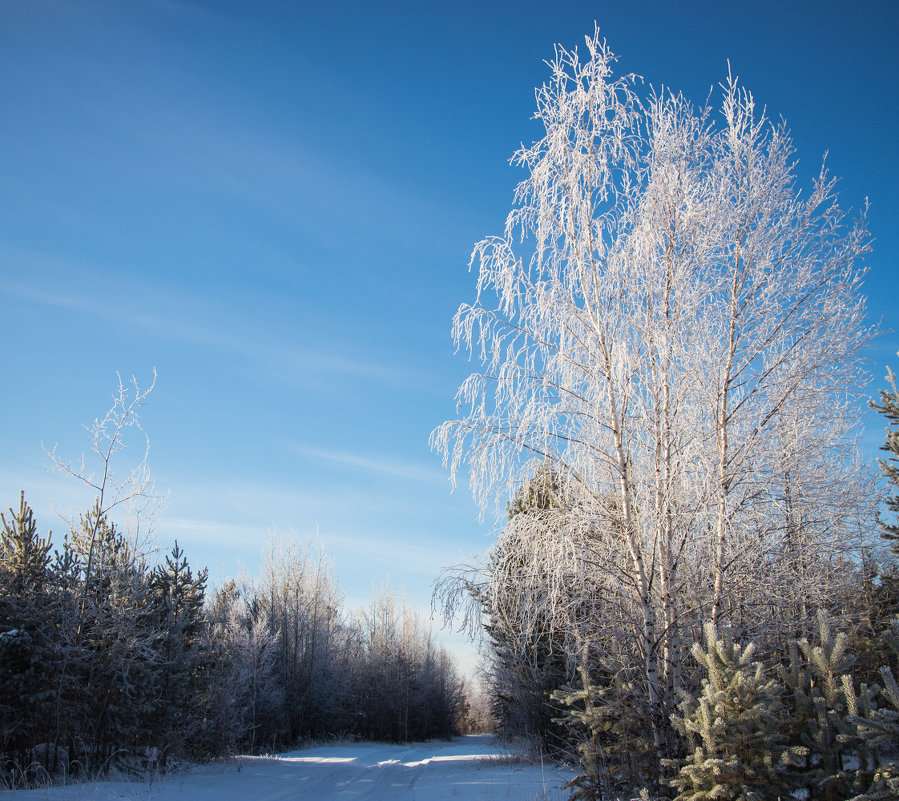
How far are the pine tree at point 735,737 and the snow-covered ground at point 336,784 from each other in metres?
3.53

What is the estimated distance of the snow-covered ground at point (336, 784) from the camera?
924cm

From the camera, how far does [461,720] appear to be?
56781mm

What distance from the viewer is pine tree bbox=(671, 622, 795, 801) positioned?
4.52 metres

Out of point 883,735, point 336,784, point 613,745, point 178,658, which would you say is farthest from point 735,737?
point 178,658

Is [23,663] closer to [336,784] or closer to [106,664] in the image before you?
[106,664]

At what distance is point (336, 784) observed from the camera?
13.1m

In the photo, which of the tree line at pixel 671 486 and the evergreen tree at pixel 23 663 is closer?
the tree line at pixel 671 486

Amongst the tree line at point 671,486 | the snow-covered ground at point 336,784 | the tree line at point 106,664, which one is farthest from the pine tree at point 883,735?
the tree line at point 106,664

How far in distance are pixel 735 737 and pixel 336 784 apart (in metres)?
11.3

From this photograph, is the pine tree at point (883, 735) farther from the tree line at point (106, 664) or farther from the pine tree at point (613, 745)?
the tree line at point (106, 664)

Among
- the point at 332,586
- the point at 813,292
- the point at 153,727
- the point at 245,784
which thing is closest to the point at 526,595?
the point at 813,292

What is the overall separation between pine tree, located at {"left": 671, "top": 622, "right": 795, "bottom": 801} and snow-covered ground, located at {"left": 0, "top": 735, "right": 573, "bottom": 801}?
3.53 metres

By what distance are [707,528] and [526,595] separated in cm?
219

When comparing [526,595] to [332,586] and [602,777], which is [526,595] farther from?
[332,586]
